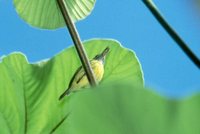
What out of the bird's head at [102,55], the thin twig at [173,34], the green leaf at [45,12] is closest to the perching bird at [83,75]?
the bird's head at [102,55]

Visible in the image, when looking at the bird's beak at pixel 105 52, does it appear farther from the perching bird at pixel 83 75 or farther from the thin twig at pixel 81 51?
the thin twig at pixel 81 51

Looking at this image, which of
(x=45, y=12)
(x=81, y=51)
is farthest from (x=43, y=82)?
(x=81, y=51)

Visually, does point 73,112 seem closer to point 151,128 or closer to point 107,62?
point 151,128

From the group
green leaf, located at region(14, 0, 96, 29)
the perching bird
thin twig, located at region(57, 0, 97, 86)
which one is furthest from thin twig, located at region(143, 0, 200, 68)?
green leaf, located at region(14, 0, 96, 29)

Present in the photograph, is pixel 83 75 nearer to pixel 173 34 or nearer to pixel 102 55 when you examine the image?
pixel 102 55

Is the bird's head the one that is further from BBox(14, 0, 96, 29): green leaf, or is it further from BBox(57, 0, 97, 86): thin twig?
BBox(57, 0, 97, 86): thin twig

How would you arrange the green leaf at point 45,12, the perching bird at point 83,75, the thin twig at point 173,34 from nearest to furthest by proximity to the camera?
the thin twig at point 173,34 → the perching bird at point 83,75 → the green leaf at point 45,12
